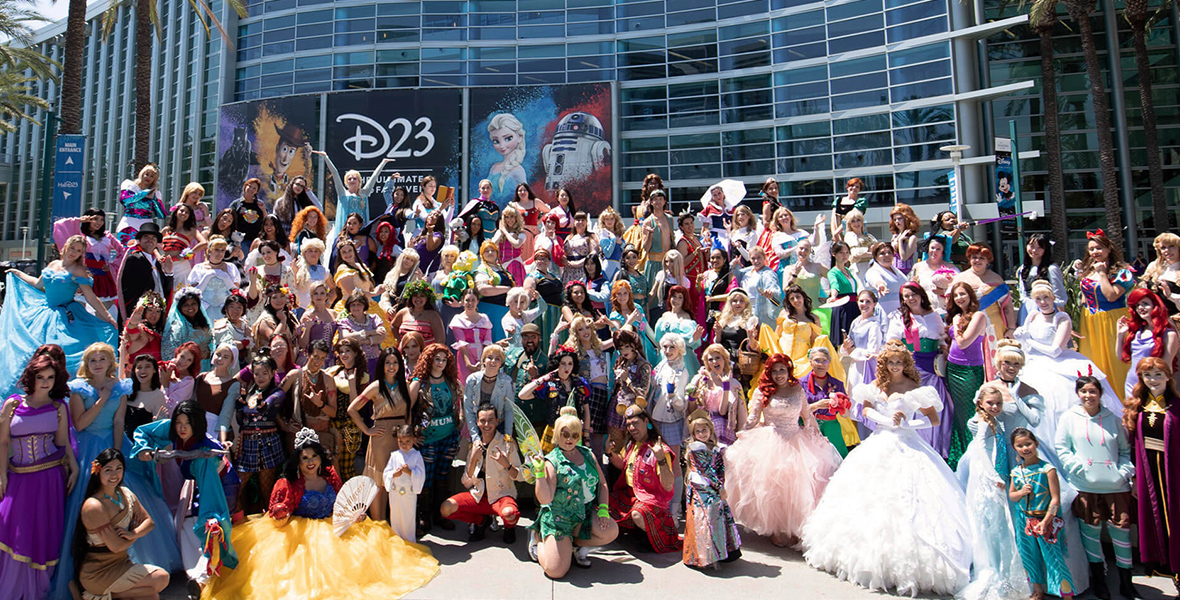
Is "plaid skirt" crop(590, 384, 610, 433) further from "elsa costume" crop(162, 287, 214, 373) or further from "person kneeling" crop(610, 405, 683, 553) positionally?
"elsa costume" crop(162, 287, 214, 373)

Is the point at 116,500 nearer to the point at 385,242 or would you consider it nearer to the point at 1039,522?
the point at 385,242

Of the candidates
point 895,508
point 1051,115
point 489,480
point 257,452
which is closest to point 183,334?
point 257,452

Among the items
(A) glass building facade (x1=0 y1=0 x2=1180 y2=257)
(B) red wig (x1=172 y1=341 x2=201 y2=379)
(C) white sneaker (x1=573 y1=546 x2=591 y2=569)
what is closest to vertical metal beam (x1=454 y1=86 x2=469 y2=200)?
(A) glass building facade (x1=0 y1=0 x2=1180 y2=257)

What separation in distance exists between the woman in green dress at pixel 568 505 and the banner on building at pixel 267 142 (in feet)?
92.0

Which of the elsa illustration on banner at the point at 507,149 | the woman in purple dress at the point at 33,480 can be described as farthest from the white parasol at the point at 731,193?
the elsa illustration on banner at the point at 507,149

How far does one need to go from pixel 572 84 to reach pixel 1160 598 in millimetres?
27187

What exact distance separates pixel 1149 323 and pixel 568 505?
5236 mm

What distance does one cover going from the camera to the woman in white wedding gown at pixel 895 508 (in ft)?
15.9

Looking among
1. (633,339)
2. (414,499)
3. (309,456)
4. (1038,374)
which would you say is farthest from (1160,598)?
(309,456)

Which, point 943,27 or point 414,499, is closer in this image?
point 414,499

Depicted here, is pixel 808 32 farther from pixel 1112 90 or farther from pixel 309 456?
pixel 309 456

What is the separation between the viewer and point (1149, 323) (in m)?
6.08

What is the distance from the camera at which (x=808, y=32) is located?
2741cm

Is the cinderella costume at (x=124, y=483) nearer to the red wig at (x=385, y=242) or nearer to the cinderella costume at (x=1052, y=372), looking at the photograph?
the red wig at (x=385, y=242)
